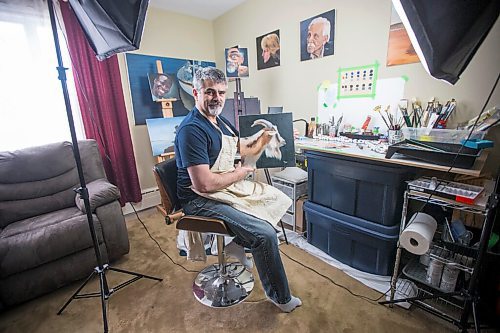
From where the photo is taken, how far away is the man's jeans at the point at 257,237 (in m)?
1.21

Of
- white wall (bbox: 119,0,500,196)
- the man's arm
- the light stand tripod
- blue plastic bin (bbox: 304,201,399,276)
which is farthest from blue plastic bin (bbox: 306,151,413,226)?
the light stand tripod

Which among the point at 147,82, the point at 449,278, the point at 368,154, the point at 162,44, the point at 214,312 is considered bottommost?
the point at 214,312

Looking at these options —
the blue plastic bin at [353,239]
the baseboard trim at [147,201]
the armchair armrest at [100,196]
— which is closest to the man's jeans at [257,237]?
the blue plastic bin at [353,239]

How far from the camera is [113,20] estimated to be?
1259 millimetres

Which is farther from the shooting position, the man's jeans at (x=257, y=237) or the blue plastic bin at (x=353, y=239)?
the blue plastic bin at (x=353, y=239)

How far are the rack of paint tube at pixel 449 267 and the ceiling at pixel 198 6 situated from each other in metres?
2.55

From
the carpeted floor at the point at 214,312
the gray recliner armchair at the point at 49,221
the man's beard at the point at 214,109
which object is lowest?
the carpeted floor at the point at 214,312

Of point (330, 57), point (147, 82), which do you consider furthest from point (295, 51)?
point (147, 82)

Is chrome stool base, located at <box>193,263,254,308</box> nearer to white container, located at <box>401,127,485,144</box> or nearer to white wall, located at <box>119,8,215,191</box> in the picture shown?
white container, located at <box>401,127,485,144</box>

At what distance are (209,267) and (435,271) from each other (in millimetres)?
1396

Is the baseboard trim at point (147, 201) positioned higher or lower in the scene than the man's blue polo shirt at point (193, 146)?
lower

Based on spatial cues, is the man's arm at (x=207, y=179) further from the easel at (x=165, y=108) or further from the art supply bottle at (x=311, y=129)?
the easel at (x=165, y=108)

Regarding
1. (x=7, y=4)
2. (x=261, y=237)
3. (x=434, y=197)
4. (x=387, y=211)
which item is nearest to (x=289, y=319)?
(x=261, y=237)

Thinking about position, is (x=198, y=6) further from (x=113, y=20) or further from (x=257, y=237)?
(x=257, y=237)
